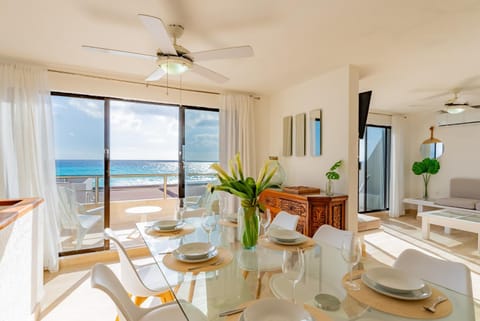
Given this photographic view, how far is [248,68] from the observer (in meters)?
2.97

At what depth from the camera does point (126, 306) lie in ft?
4.22

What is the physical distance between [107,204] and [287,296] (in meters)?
3.03

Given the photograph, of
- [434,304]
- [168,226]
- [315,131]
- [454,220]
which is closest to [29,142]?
[168,226]

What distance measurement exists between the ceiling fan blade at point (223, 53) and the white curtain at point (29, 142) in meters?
2.09

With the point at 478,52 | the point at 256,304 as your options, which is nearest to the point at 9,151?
the point at 256,304

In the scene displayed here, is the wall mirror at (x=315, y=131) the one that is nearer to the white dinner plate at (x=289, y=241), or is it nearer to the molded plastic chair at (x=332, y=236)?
the molded plastic chair at (x=332, y=236)

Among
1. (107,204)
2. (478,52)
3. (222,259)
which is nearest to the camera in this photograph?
(222,259)

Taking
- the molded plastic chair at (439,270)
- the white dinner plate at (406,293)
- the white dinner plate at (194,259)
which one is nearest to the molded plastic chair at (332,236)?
the molded plastic chair at (439,270)

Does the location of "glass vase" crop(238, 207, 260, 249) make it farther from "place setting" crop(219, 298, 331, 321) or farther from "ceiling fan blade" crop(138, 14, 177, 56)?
"ceiling fan blade" crop(138, 14, 177, 56)

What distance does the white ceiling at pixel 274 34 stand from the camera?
1764mm

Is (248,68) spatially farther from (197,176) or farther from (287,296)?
(287,296)

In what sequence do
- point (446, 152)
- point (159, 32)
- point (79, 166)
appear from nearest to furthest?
point (159, 32) → point (79, 166) → point (446, 152)

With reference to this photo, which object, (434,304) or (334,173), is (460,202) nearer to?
(334,173)

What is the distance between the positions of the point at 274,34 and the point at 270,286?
195cm
